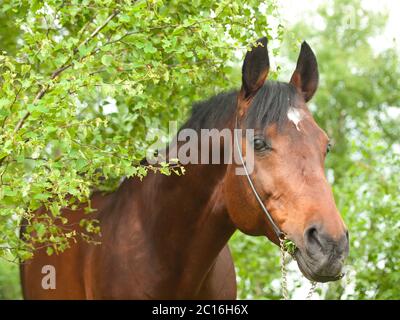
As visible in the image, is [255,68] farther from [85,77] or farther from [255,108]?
[85,77]

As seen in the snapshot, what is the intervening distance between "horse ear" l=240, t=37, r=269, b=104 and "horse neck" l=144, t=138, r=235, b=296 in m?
0.48

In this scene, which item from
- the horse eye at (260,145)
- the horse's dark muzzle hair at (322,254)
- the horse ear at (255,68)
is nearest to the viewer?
the horse's dark muzzle hair at (322,254)

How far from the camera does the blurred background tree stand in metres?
3.41

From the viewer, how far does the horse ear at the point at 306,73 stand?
394 cm

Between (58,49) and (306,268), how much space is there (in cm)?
177

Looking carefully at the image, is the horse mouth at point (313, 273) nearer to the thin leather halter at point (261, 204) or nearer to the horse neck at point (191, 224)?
the thin leather halter at point (261, 204)

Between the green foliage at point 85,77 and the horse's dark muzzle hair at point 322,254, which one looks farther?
the green foliage at point 85,77

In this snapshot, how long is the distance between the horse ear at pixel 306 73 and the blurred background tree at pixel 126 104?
401 millimetres

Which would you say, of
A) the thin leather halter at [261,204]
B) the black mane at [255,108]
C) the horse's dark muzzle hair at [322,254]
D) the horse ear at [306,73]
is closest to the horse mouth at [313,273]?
the horse's dark muzzle hair at [322,254]

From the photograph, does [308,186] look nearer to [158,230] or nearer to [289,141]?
[289,141]

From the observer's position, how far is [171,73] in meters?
4.03

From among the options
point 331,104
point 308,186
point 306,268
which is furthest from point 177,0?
point 331,104

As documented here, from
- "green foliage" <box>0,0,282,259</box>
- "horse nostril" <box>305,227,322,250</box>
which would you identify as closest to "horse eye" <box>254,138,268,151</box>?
"green foliage" <box>0,0,282,259</box>

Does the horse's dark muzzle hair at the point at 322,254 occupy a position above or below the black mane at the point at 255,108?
below
